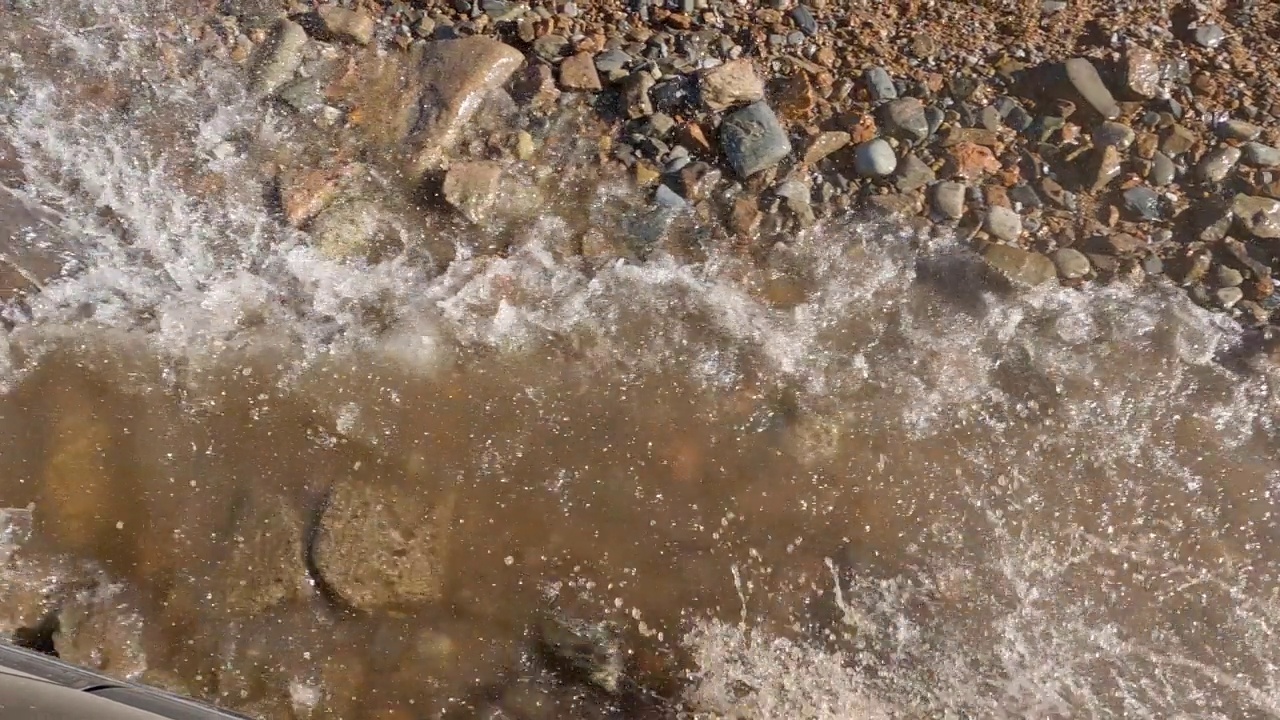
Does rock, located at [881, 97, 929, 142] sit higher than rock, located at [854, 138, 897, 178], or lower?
higher

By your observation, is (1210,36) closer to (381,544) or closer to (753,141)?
(753,141)

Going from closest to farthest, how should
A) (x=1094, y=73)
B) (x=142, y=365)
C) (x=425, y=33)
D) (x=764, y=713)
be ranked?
(x=764, y=713) → (x=142, y=365) → (x=1094, y=73) → (x=425, y=33)

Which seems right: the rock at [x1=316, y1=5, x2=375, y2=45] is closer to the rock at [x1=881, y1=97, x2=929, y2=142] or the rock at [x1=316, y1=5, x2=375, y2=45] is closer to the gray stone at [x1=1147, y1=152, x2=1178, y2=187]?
the rock at [x1=881, y1=97, x2=929, y2=142]

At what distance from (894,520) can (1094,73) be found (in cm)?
195

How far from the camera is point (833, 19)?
3.54m

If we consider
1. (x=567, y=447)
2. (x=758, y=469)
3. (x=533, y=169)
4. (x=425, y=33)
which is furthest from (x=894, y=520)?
A: (x=425, y=33)

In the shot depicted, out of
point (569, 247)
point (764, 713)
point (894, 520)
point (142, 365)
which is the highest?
point (569, 247)

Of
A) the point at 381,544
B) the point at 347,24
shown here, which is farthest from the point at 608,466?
the point at 347,24

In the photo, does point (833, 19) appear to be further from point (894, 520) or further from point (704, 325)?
point (894, 520)

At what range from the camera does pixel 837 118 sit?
3.48m

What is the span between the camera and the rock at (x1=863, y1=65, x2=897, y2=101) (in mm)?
3463

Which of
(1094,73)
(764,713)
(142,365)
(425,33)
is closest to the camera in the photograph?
(764,713)

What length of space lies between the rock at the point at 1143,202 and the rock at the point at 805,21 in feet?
4.58

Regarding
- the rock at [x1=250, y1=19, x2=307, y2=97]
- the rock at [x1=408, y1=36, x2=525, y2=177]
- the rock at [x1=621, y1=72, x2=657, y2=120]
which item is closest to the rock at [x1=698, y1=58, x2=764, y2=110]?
the rock at [x1=621, y1=72, x2=657, y2=120]
